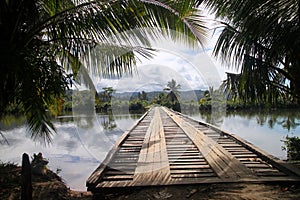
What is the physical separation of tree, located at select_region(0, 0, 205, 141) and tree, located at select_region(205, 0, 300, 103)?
0.56 m

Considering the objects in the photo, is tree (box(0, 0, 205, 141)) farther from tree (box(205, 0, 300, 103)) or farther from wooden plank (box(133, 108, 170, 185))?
wooden plank (box(133, 108, 170, 185))

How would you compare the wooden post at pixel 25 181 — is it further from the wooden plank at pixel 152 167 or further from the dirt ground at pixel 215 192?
the wooden plank at pixel 152 167

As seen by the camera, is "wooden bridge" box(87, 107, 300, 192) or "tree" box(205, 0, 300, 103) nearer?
"tree" box(205, 0, 300, 103)

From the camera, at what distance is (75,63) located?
337 centimetres

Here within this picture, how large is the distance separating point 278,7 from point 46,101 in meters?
2.49

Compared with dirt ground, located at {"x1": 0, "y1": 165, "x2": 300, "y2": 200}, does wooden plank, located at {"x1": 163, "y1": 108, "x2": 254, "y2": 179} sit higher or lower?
higher

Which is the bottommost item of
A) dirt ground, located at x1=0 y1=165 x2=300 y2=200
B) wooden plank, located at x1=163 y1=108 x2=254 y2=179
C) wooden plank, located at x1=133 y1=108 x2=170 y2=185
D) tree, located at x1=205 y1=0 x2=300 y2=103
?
dirt ground, located at x1=0 y1=165 x2=300 y2=200

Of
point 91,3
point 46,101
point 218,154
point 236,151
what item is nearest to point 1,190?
point 46,101

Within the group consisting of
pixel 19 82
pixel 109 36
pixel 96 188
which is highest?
pixel 109 36

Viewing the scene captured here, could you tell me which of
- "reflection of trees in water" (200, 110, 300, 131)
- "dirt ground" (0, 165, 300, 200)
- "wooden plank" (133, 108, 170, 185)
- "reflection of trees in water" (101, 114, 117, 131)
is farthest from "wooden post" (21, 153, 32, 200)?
"reflection of trees in water" (200, 110, 300, 131)

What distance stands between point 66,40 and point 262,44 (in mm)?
2808

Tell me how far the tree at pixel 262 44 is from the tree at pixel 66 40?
564 mm

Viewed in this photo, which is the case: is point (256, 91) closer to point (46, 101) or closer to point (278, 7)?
point (278, 7)

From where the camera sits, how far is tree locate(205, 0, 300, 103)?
240 cm
